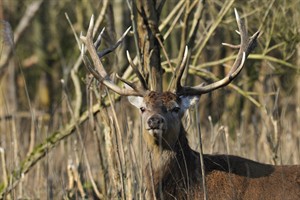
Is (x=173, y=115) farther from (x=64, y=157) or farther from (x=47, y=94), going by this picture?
(x=47, y=94)

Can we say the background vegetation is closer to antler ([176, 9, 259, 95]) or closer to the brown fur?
the brown fur

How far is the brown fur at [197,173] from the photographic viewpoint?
6395 millimetres

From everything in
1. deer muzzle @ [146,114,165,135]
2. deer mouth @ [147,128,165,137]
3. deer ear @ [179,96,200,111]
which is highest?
deer ear @ [179,96,200,111]

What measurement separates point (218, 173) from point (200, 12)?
205cm

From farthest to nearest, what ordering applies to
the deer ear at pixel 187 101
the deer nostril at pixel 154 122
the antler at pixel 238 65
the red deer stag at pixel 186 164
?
the deer ear at pixel 187 101, the antler at pixel 238 65, the red deer stag at pixel 186 164, the deer nostril at pixel 154 122

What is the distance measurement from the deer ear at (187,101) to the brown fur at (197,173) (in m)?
0.07

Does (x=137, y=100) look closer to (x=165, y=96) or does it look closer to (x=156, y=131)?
(x=165, y=96)

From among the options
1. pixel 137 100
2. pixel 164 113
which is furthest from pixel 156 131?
pixel 137 100

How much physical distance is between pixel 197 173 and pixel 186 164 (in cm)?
12

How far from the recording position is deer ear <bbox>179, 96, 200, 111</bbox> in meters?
6.76

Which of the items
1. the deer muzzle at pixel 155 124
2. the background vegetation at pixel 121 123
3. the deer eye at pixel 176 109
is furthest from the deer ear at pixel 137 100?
the deer muzzle at pixel 155 124

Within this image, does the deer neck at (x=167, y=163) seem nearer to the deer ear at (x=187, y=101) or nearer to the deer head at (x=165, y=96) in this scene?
the deer head at (x=165, y=96)

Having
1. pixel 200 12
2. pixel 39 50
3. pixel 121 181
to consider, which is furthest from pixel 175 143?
pixel 39 50

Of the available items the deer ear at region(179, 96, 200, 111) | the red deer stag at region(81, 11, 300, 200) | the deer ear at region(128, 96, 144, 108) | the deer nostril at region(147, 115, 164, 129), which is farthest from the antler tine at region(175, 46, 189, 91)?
the deer nostril at region(147, 115, 164, 129)
